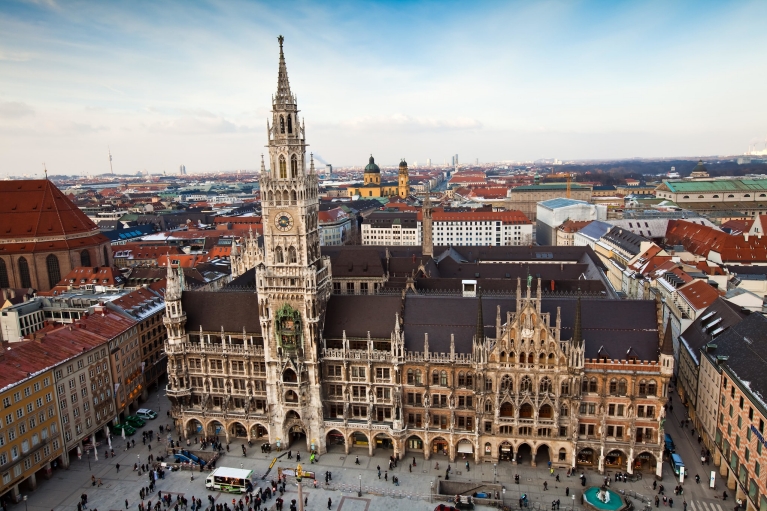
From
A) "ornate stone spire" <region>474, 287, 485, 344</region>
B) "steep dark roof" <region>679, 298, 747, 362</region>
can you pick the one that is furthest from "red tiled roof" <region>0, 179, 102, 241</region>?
"steep dark roof" <region>679, 298, 747, 362</region>

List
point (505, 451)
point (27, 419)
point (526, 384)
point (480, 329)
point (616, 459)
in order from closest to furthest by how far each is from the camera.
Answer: point (27, 419)
point (480, 329)
point (526, 384)
point (616, 459)
point (505, 451)

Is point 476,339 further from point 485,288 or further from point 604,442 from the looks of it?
point 485,288

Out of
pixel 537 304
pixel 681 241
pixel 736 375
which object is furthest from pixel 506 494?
pixel 681 241

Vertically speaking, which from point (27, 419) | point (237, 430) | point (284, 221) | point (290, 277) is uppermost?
point (284, 221)

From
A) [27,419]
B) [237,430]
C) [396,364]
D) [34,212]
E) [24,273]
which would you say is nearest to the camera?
[27,419]

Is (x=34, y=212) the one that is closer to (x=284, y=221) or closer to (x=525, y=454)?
(x=284, y=221)

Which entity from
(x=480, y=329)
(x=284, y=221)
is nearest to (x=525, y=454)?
(x=480, y=329)

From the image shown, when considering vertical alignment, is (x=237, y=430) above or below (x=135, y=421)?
below
